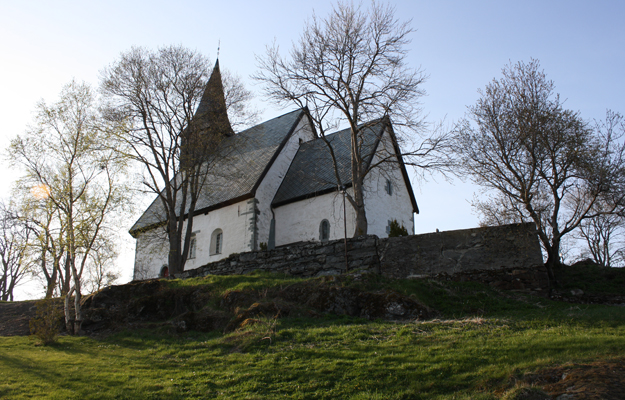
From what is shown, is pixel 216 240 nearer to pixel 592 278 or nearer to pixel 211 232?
pixel 211 232

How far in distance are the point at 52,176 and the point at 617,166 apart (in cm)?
1705

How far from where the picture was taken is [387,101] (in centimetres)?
1691

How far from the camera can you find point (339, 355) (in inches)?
305

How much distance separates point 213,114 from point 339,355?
1502cm

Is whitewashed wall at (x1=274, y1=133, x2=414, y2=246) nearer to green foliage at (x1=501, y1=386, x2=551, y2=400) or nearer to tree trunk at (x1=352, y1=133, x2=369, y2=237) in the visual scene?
tree trunk at (x1=352, y1=133, x2=369, y2=237)

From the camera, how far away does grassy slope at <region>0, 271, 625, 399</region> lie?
6422 millimetres

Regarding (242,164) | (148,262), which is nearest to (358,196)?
(242,164)

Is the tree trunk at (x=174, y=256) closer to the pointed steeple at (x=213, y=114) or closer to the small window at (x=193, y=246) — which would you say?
the small window at (x=193, y=246)

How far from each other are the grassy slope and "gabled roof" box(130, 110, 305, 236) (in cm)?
1125

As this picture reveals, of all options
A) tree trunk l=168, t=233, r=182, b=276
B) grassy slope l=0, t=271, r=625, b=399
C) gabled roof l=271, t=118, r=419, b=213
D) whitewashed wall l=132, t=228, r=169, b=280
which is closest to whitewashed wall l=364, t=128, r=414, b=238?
gabled roof l=271, t=118, r=419, b=213

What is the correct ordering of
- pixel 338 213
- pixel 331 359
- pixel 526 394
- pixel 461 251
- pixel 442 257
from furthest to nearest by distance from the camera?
pixel 338 213 → pixel 442 257 → pixel 461 251 → pixel 331 359 → pixel 526 394

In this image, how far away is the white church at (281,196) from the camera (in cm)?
2078

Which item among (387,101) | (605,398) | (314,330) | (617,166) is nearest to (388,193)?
(387,101)

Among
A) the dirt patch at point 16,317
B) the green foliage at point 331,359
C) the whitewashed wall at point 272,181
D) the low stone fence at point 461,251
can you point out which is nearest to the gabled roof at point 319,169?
the whitewashed wall at point 272,181
